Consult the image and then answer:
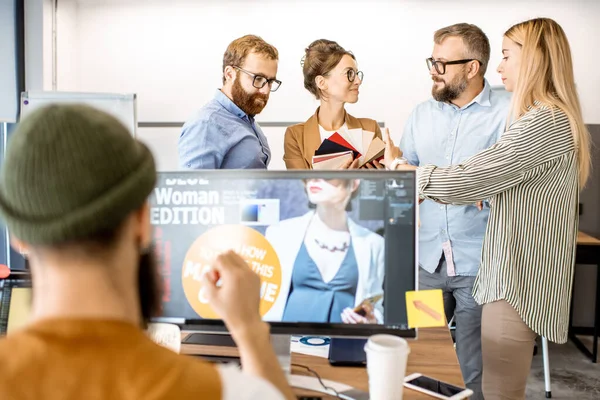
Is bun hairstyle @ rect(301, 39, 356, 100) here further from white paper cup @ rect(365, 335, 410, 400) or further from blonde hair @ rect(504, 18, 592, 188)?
white paper cup @ rect(365, 335, 410, 400)

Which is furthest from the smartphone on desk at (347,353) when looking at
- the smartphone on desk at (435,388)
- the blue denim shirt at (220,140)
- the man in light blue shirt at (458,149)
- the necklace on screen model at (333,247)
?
the blue denim shirt at (220,140)

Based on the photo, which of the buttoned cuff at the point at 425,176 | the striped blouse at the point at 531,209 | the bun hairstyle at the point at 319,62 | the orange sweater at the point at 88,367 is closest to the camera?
the orange sweater at the point at 88,367

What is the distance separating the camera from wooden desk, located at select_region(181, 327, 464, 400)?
1217 mm

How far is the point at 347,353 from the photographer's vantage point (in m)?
1.34

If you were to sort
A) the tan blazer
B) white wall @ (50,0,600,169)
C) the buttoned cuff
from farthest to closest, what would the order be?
white wall @ (50,0,600,169)
the tan blazer
the buttoned cuff

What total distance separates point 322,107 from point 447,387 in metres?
1.74

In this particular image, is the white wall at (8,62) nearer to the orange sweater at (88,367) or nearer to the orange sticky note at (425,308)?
the orange sticky note at (425,308)

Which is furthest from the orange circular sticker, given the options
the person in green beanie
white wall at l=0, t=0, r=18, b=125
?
white wall at l=0, t=0, r=18, b=125

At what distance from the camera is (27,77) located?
3900 mm

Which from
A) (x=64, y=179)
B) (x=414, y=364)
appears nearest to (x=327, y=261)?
(x=414, y=364)

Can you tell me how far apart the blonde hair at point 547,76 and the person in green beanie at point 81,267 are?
139 cm

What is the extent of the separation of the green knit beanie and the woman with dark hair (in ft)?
6.45

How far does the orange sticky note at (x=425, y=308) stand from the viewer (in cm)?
117

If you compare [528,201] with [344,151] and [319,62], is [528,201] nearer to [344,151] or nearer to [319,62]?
[344,151]
